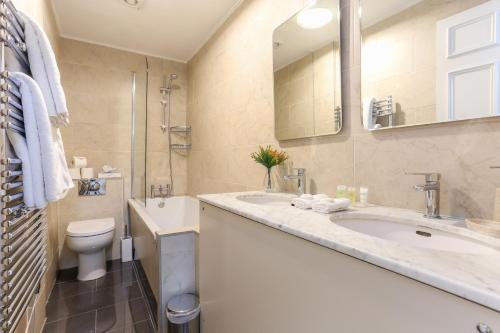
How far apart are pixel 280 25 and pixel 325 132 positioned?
83 centimetres

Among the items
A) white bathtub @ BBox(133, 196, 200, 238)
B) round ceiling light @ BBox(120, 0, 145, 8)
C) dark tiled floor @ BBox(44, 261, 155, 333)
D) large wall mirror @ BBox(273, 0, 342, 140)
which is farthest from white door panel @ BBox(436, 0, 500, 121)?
white bathtub @ BBox(133, 196, 200, 238)

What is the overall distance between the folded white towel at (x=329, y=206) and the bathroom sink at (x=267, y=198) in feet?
1.49

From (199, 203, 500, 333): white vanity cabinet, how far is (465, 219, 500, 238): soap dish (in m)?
0.39

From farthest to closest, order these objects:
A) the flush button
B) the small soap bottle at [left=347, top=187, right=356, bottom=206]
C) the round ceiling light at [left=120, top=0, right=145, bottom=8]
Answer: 1. the round ceiling light at [left=120, top=0, right=145, bottom=8]
2. the small soap bottle at [left=347, top=187, right=356, bottom=206]
3. the flush button

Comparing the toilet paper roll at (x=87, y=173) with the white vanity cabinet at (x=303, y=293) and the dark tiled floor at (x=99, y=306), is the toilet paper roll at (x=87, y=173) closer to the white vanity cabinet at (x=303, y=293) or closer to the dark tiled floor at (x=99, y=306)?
the dark tiled floor at (x=99, y=306)

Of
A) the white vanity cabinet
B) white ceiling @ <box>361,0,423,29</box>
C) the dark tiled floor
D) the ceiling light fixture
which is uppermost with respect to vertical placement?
the ceiling light fixture

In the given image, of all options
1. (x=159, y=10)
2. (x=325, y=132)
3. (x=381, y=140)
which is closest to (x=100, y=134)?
(x=159, y=10)

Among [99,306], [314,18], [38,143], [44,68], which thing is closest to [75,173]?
[99,306]

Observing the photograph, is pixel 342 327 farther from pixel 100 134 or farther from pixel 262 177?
pixel 100 134

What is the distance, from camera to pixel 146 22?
2.51 meters

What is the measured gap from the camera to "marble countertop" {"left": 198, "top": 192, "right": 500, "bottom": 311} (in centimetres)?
41

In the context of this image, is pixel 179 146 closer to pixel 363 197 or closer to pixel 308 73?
pixel 308 73

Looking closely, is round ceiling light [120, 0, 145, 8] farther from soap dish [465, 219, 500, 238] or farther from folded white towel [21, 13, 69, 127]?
soap dish [465, 219, 500, 238]

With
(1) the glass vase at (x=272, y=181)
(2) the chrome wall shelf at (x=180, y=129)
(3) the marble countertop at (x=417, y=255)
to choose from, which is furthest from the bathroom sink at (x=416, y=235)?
(2) the chrome wall shelf at (x=180, y=129)
